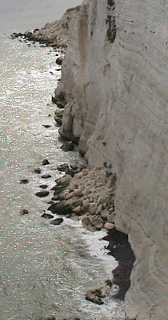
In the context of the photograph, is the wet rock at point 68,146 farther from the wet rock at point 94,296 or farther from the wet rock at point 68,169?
the wet rock at point 94,296

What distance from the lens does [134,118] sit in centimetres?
1811

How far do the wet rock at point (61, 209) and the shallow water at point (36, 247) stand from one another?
19.7 inches

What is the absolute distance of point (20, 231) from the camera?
785 inches

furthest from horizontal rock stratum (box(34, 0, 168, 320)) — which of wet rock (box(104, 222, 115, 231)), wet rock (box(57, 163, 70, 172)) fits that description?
wet rock (box(57, 163, 70, 172))

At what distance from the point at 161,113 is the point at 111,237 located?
479 cm

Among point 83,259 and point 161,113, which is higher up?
point 161,113

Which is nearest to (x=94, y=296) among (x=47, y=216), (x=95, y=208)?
(x=95, y=208)

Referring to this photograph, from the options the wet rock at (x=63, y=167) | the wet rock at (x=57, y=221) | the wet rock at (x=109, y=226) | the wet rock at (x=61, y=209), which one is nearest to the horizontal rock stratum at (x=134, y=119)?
the wet rock at (x=109, y=226)

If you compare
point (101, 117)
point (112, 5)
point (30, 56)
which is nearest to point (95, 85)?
point (101, 117)

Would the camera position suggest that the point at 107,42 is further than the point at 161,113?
Yes

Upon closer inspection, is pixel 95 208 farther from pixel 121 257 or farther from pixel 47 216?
pixel 121 257

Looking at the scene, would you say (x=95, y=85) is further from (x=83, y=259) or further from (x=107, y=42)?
(x=83, y=259)

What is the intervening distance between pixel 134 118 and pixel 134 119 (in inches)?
1.1

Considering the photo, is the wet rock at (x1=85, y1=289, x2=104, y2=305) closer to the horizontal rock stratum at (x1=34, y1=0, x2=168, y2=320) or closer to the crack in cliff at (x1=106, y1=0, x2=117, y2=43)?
the horizontal rock stratum at (x1=34, y1=0, x2=168, y2=320)
